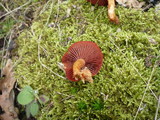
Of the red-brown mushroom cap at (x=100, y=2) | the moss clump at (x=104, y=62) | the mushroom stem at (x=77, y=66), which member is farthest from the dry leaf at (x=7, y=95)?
the red-brown mushroom cap at (x=100, y=2)

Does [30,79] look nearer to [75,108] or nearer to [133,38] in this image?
[75,108]

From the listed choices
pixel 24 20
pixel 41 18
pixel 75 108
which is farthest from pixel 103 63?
pixel 24 20

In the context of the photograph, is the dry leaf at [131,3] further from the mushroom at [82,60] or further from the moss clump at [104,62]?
the mushroom at [82,60]

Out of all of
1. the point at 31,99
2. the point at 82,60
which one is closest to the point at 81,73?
the point at 82,60

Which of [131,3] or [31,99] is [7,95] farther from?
[131,3]

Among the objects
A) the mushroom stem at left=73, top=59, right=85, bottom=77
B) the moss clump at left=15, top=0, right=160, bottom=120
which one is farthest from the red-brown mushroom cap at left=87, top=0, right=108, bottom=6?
the mushroom stem at left=73, top=59, right=85, bottom=77

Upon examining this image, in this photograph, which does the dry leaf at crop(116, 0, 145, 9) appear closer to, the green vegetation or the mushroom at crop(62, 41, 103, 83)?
the mushroom at crop(62, 41, 103, 83)
